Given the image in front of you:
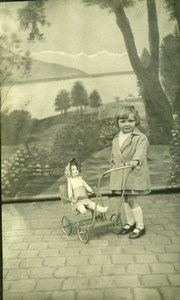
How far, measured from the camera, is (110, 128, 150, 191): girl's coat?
2309 millimetres

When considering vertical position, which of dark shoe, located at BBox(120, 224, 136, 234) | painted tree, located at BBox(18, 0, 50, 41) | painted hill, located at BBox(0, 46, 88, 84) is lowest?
dark shoe, located at BBox(120, 224, 136, 234)

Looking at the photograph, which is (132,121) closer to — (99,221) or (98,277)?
(99,221)

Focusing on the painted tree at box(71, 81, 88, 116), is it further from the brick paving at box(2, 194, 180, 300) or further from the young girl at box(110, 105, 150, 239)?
the brick paving at box(2, 194, 180, 300)

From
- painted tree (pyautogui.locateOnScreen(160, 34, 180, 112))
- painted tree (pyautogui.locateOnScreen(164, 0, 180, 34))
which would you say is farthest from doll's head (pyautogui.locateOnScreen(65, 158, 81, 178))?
painted tree (pyautogui.locateOnScreen(164, 0, 180, 34))

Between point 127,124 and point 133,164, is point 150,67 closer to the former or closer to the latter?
point 127,124

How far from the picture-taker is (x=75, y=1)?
2.39 meters

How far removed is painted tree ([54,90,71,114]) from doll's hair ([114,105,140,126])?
33cm

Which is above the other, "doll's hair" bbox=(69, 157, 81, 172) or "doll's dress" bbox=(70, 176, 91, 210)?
"doll's hair" bbox=(69, 157, 81, 172)

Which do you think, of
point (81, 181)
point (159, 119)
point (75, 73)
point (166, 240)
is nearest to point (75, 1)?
point (75, 73)

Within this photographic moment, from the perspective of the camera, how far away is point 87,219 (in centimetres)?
236

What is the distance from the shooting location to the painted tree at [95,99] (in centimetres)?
237

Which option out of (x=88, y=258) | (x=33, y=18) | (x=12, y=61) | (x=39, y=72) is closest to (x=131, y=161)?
(x=88, y=258)

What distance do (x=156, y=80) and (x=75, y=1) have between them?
76cm

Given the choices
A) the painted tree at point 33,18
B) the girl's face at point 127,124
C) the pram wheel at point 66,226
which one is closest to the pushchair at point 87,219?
the pram wheel at point 66,226
